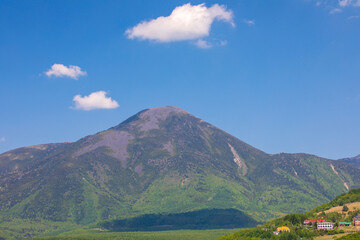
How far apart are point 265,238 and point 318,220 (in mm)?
26496

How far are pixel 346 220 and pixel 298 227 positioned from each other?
21.8 meters

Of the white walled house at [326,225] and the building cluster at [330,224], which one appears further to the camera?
the white walled house at [326,225]

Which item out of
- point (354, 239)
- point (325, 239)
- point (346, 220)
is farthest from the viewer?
point (346, 220)

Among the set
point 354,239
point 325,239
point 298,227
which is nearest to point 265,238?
point 298,227

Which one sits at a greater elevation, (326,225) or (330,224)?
(330,224)

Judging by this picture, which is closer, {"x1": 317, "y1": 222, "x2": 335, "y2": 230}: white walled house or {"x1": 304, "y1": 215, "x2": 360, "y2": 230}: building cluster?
{"x1": 304, "y1": 215, "x2": 360, "y2": 230}: building cluster

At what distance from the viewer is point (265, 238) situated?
19925 cm

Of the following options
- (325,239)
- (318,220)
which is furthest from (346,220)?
(325,239)

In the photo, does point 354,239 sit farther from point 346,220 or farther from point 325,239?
point 346,220

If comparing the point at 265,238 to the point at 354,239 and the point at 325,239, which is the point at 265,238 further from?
the point at 354,239

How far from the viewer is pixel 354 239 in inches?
6107

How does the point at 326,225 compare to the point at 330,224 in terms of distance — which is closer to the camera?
the point at 330,224

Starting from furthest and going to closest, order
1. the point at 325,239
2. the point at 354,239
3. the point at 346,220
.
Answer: the point at 346,220, the point at 325,239, the point at 354,239

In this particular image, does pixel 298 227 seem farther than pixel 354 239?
Yes
